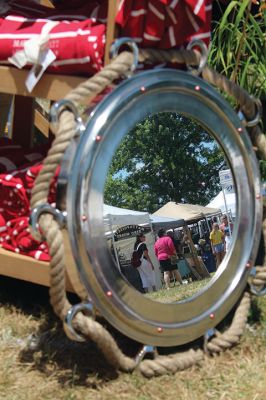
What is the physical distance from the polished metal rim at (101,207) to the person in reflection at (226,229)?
0.07ft

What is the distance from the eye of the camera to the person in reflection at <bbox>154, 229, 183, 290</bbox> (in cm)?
203

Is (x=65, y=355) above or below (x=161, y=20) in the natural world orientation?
below

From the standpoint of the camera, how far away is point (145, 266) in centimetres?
198

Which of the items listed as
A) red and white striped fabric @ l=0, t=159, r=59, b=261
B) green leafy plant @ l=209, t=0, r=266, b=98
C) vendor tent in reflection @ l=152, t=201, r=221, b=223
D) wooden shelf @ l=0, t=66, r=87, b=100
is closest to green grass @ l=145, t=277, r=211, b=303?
vendor tent in reflection @ l=152, t=201, r=221, b=223

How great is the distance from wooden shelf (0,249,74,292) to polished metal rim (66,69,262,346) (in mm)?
192

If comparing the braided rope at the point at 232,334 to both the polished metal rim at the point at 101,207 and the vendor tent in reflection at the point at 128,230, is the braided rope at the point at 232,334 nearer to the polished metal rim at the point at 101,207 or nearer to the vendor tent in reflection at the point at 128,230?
the polished metal rim at the point at 101,207

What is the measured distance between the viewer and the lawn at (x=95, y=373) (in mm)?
1773

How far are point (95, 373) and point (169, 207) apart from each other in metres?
0.57

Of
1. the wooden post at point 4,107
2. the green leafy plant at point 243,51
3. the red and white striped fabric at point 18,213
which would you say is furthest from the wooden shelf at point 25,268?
the wooden post at point 4,107

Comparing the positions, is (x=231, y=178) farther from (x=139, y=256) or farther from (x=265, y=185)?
(x=139, y=256)

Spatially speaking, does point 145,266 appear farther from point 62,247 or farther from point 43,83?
point 43,83

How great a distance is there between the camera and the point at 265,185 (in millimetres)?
2191

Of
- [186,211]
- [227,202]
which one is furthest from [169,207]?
[227,202]

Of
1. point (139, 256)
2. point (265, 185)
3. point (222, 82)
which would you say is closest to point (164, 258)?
point (139, 256)
